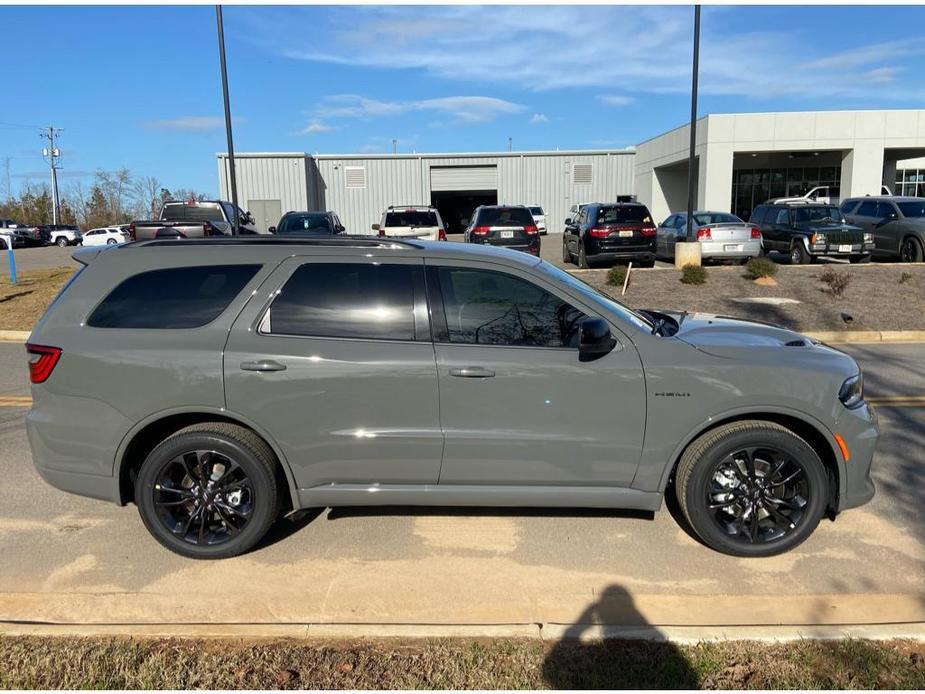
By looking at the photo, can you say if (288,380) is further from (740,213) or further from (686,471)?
(740,213)

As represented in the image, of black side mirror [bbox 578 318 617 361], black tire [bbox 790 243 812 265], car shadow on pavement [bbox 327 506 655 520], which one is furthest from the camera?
black tire [bbox 790 243 812 265]

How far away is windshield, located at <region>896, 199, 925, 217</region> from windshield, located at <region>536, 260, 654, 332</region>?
17.6m

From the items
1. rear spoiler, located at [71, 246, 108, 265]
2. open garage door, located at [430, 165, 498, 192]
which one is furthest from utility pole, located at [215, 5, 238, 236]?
open garage door, located at [430, 165, 498, 192]

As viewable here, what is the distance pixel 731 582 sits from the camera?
11.6 feet

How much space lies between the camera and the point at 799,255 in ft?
58.7

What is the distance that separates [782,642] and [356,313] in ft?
8.57

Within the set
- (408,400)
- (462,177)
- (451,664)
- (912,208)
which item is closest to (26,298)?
(408,400)

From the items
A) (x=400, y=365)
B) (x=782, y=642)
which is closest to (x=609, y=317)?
(x=400, y=365)

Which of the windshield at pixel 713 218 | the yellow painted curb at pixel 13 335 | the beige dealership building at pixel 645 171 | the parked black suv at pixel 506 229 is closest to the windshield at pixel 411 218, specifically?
the parked black suv at pixel 506 229

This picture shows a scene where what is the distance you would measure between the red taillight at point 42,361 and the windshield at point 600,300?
280 cm

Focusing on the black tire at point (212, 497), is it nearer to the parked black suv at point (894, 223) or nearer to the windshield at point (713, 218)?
the windshield at point (713, 218)

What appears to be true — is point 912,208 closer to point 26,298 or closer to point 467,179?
point 26,298

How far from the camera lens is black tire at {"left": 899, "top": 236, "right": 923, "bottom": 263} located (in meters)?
17.1

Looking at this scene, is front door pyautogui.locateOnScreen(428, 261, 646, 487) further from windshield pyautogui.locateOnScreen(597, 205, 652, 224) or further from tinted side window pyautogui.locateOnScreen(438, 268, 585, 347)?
windshield pyautogui.locateOnScreen(597, 205, 652, 224)
